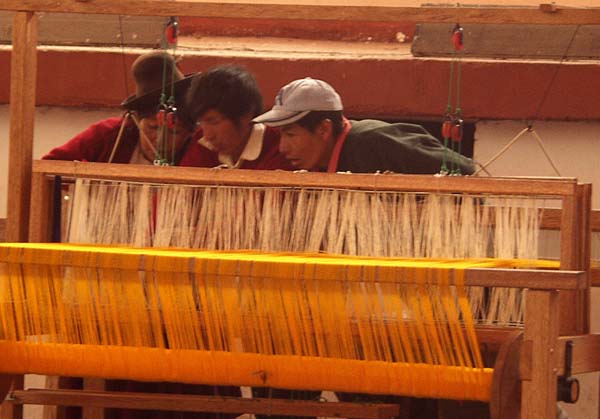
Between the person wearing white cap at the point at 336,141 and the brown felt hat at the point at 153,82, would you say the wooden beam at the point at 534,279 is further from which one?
the brown felt hat at the point at 153,82

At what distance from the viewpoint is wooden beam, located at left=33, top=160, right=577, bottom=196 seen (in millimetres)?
3035

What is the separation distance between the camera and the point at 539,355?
2.60 m

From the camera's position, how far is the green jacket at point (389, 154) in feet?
12.1

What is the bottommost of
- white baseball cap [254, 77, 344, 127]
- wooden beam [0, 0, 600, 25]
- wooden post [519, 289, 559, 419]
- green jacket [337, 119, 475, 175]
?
wooden post [519, 289, 559, 419]

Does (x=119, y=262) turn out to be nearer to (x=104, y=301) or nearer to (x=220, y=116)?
(x=104, y=301)

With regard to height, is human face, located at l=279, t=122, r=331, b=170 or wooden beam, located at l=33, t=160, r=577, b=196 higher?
human face, located at l=279, t=122, r=331, b=170

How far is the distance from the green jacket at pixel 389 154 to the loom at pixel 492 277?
486 mm

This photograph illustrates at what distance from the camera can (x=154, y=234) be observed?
3.28m

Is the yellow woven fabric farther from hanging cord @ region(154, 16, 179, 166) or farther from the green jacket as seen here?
the green jacket

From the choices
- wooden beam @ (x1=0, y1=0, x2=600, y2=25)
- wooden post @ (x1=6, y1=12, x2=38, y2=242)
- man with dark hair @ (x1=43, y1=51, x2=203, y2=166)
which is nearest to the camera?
wooden beam @ (x1=0, y1=0, x2=600, y2=25)

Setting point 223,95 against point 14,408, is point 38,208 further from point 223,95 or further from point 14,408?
point 223,95

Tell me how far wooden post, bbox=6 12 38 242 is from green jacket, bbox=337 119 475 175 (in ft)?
3.02

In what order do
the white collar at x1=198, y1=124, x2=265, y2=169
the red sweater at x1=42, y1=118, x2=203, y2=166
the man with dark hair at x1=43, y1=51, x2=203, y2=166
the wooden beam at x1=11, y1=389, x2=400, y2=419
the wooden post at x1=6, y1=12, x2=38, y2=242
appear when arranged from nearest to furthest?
the wooden beam at x1=11, y1=389, x2=400, y2=419, the wooden post at x1=6, y1=12, x2=38, y2=242, the white collar at x1=198, y1=124, x2=265, y2=169, the man with dark hair at x1=43, y1=51, x2=203, y2=166, the red sweater at x1=42, y1=118, x2=203, y2=166

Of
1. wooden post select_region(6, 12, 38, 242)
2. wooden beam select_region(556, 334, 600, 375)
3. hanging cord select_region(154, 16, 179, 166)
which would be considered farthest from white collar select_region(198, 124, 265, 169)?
wooden beam select_region(556, 334, 600, 375)
